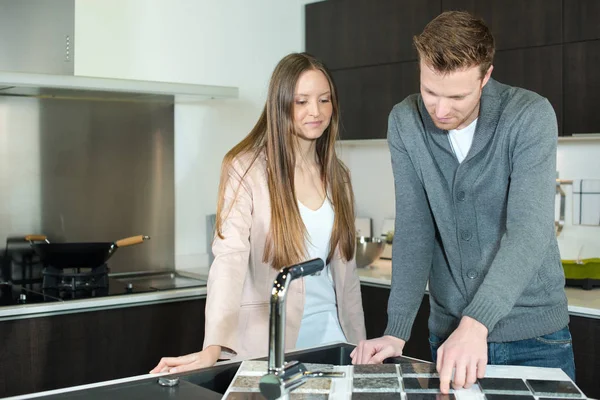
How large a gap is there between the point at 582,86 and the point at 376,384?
2067mm

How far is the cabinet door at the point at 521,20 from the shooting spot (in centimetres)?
309

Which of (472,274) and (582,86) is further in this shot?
(582,86)

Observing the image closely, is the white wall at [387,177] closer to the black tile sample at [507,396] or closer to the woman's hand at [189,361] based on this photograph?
the woman's hand at [189,361]

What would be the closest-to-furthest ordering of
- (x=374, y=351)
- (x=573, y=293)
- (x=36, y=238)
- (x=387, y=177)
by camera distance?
1. (x=374, y=351)
2. (x=573, y=293)
3. (x=36, y=238)
4. (x=387, y=177)

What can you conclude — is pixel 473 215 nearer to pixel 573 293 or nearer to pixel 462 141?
pixel 462 141

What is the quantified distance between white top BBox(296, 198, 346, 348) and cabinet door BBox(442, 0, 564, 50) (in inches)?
56.1

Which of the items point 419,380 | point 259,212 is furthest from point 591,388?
point 419,380

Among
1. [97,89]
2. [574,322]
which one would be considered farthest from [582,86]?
[97,89]

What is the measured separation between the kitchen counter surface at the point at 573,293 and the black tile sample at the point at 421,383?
1530 mm

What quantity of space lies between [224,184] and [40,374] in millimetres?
1109

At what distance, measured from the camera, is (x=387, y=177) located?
13.3ft

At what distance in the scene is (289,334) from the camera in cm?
213

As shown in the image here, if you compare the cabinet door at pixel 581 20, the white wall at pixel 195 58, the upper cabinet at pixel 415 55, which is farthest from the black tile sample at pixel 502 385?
the white wall at pixel 195 58

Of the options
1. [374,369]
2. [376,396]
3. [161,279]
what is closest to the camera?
[376,396]
